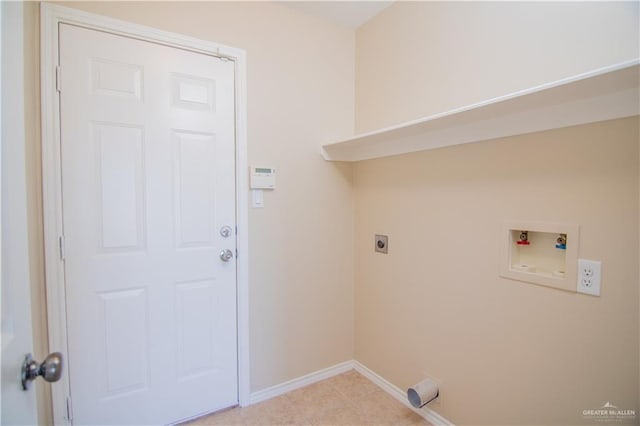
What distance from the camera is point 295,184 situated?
2.16 meters

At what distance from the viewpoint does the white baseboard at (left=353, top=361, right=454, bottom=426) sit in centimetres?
179

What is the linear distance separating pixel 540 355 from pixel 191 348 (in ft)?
5.87

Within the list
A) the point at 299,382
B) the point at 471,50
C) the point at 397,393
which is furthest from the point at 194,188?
the point at 397,393

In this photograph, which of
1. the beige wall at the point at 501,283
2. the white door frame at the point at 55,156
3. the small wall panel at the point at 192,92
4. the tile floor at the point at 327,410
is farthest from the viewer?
the tile floor at the point at 327,410

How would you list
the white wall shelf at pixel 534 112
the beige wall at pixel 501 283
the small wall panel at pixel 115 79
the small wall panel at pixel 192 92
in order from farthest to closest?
the small wall panel at pixel 192 92 < the small wall panel at pixel 115 79 < the beige wall at pixel 501 283 < the white wall shelf at pixel 534 112

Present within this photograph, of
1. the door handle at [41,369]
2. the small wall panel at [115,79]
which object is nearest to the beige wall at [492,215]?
the small wall panel at [115,79]

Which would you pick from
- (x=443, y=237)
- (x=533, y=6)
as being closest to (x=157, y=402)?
(x=443, y=237)

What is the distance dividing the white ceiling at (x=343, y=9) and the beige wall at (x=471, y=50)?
6 cm

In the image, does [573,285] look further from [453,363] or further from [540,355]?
[453,363]

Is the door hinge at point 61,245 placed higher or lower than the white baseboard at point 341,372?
higher

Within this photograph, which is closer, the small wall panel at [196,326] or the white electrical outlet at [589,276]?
the white electrical outlet at [589,276]

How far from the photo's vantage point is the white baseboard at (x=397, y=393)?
70.6 inches

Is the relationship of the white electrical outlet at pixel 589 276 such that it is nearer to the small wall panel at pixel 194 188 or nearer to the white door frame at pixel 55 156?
the small wall panel at pixel 194 188

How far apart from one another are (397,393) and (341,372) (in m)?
0.48
